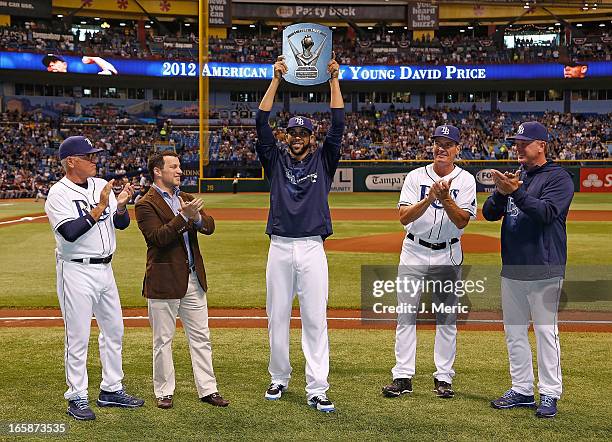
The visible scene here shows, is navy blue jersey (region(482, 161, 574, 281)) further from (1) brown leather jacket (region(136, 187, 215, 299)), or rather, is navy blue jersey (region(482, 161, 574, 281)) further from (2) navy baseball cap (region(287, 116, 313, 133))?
(1) brown leather jacket (region(136, 187, 215, 299))

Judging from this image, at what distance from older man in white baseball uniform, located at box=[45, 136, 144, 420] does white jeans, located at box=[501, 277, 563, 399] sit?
3224 millimetres

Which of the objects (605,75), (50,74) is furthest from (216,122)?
(605,75)

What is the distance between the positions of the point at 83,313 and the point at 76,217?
79 cm

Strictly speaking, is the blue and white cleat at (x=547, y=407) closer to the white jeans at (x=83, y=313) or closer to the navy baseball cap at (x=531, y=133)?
the navy baseball cap at (x=531, y=133)

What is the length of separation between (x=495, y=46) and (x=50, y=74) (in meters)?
34.0

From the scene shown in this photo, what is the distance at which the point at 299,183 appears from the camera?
627 cm

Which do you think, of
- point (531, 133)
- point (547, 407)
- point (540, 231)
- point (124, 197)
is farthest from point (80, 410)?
point (531, 133)

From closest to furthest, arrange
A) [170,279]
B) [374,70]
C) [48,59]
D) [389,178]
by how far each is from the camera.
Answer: [170,279]
[389,178]
[48,59]
[374,70]

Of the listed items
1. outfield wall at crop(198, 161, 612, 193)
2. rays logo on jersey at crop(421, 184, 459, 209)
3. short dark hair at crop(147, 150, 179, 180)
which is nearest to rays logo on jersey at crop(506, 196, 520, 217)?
rays logo on jersey at crop(421, 184, 459, 209)

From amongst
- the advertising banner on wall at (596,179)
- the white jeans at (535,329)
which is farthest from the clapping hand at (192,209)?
the advertising banner on wall at (596,179)

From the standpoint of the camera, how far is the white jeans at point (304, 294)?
6.16 metres

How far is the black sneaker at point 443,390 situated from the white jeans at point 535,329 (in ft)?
1.85

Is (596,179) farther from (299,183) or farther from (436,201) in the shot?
(299,183)

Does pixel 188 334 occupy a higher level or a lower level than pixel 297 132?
lower
